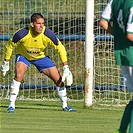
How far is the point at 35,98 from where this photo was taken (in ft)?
46.9

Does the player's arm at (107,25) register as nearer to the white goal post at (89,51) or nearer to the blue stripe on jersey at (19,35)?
the blue stripe on jersey at (19,35)

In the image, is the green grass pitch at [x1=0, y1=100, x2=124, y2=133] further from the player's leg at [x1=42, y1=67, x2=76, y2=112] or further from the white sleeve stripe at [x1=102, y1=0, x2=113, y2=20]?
the white sleeve stripe at [x1=102, y1=0, x2=113, y2=20]

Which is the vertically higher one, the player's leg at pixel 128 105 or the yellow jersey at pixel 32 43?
the yellow jersey at pixel 32 43

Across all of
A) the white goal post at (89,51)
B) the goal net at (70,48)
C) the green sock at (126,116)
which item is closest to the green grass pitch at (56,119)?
the white goal post at (89,51)

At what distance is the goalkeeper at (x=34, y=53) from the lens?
37.9 ft

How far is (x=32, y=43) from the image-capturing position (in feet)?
38.3

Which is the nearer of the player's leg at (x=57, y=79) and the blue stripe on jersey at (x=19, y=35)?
the blue stripe on jersey at (x=19, y=35)

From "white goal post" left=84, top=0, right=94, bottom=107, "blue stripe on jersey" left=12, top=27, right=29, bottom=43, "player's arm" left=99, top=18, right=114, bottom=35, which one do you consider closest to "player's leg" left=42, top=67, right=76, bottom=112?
"white goal post" left=84, top=0, right=94, bottom=107

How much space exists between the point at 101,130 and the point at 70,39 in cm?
525

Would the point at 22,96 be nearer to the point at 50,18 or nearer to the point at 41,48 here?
the point at 50,18

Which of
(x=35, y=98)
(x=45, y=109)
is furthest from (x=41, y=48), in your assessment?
(x=35, y=98)

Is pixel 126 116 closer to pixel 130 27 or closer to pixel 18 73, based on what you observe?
pixel 130 27

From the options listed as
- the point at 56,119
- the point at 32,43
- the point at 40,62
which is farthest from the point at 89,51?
the point at 56,119

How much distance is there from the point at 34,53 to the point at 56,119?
1544 millimetres
